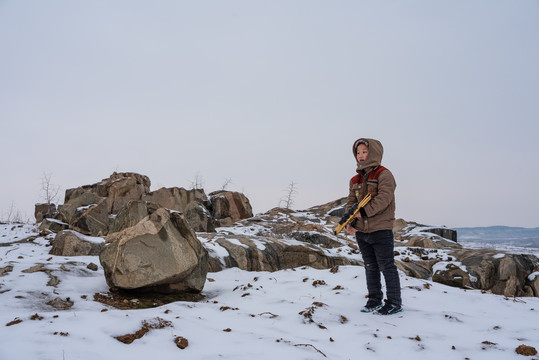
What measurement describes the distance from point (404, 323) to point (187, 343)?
2.70 metres

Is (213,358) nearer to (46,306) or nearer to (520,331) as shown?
(46,306)

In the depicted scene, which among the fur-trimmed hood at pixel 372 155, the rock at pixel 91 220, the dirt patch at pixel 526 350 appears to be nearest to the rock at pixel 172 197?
the rock at pixel 91 220

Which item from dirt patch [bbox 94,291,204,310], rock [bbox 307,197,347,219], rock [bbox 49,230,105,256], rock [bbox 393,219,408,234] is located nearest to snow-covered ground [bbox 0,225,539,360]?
dirt patch [bbox 94,291,204,310]

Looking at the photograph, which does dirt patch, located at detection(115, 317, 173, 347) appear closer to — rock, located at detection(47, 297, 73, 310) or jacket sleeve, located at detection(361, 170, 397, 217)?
rock, located at detection(47, 297, 73, 310)

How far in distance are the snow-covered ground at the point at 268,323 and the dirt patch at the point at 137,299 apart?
0.70 feet

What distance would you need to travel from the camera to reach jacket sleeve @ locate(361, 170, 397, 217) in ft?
14.9

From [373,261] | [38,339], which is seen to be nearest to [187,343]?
[38,339]

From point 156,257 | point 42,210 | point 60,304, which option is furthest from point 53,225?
point 42,210

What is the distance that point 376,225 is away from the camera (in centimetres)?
464

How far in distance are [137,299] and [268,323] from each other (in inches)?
97.0

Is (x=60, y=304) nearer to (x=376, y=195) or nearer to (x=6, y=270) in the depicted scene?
(x=6, y=270)

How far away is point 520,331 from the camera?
3.84 meters

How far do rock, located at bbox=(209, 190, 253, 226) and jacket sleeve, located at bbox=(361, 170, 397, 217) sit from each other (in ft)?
57.2

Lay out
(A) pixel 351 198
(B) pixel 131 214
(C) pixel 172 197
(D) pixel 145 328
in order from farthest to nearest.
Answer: (C) pixel 172 197 → (B) pixel 131 214 → (A) pixel 351 198 → (D) pixel 145 328
